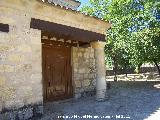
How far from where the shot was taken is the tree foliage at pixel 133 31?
15.6 meters

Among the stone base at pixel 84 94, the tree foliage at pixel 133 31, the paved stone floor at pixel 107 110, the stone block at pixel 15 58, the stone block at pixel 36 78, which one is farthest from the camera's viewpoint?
the tree foliage at pixel 133 31

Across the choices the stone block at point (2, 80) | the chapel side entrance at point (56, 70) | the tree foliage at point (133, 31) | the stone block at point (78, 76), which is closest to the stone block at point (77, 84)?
the stone block at point (78, 76)

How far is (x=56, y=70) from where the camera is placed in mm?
10812

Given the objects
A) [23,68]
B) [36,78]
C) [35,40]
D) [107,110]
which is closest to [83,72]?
[107,110]

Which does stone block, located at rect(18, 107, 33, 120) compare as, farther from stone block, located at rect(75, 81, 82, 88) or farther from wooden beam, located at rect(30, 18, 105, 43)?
stone block, located at rect(75, 81, 82, 88)

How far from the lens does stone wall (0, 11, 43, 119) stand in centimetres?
687

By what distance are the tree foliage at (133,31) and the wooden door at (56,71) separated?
5.98 meters

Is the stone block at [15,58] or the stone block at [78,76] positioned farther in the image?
the stone block at [78,76]

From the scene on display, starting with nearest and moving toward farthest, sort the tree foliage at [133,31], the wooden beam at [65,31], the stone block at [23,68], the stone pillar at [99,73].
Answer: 1. the stone block at [23,68]
2. the wooden beam at [65,31]
3. the stone pillar at [99,73]
4. the tree foliage at [133,31]

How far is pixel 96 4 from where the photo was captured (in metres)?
23.5

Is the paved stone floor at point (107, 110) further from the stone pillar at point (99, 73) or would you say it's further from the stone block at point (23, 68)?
the stone block at point (23, 68)

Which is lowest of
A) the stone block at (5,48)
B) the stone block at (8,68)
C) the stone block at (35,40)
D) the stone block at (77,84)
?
the stone block at (77,84)

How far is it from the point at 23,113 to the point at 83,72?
5.03 metres

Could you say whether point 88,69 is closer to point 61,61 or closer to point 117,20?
point 61,61
